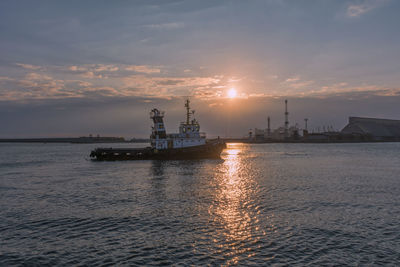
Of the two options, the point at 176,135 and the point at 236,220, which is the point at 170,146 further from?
the point at 236,220

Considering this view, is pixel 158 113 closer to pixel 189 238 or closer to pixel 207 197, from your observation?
pixel 207 197

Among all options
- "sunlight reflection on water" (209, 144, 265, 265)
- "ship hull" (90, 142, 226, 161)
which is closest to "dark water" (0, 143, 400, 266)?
"sunlight reflection on water" (209, 144, 265, 265)

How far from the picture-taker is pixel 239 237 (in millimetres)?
13922

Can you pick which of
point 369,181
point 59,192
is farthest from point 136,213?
point 369,181

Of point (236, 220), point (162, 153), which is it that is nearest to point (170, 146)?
point (162, 153)

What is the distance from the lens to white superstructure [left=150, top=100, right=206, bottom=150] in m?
62.5

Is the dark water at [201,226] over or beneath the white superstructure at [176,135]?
beneath

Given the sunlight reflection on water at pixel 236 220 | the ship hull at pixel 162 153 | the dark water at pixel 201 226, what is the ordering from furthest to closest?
the ship hull at pixel 162 153
the sunlight reflection on water at pixel 236 220
the dark water at pixel 201 226

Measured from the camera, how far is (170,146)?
62312 mm

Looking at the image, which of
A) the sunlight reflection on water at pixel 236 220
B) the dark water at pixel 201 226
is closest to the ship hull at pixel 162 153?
the sunlight reflection on water at pixel 236 220

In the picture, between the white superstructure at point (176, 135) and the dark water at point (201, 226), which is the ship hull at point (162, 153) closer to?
the white superstructure at point (176, 135)

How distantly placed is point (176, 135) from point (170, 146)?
9.81 ft

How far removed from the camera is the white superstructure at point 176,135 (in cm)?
6247

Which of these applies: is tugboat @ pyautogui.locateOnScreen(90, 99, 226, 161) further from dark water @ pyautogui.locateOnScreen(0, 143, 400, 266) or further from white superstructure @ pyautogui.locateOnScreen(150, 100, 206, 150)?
dark water @ pyautogui.locateOnScreen(0, 143, 400, 266)
